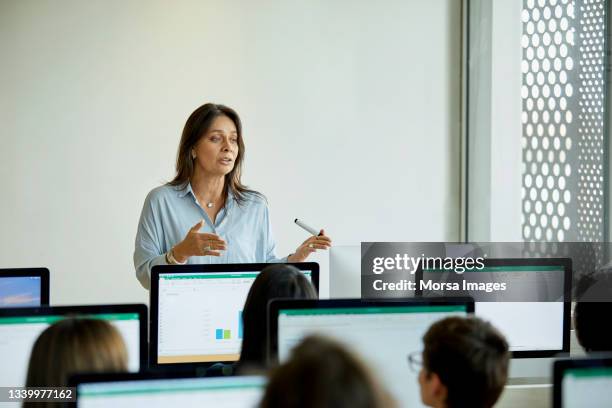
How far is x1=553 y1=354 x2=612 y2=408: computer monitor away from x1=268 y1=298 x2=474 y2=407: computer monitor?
426 mm

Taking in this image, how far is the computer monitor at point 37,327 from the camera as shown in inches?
69.5

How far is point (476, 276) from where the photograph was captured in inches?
107

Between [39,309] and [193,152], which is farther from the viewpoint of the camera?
[193,152]

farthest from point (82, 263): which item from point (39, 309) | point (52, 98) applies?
point (39, 309)

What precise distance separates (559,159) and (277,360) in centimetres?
307

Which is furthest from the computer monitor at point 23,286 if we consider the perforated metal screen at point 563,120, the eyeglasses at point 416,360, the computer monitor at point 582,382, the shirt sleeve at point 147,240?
the perforated metal screen at point 563,120

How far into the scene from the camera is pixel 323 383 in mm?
815

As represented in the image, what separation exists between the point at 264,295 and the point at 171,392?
2.36 feet

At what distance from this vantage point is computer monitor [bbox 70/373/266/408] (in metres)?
1.28

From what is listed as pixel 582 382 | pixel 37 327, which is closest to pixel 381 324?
pixel 582 382

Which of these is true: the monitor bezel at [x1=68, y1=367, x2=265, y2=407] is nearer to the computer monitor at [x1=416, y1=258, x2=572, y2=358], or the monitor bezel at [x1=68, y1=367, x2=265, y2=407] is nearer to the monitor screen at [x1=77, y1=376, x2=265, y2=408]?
the monitor screen at [x1=77, y1=376, x2=265, y2=408]

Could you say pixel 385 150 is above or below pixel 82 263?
above

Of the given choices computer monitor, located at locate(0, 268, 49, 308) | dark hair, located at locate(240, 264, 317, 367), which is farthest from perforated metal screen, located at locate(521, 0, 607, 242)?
computer monitor, located at locate(0, 268, 49, 308)

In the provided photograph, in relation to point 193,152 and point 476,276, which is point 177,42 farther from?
point 476,276
